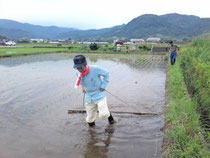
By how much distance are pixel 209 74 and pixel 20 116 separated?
424cm

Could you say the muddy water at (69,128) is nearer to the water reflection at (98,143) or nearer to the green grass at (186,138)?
the water reflection at (98,143)

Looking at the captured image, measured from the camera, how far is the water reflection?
2.81 m

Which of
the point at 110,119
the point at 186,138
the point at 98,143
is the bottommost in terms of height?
the point at 98,143

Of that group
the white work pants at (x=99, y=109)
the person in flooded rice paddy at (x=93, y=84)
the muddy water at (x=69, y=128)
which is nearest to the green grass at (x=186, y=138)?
the muddy water at (x=69, y=128)

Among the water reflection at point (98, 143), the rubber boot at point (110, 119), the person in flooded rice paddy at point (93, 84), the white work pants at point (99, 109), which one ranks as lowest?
the water reflection at point (98, 143)

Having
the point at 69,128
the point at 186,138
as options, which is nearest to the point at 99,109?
the point at 69,128

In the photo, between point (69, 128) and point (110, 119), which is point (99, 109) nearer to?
point (110, 119)

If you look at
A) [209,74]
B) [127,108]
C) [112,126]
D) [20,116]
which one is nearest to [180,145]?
[112,126]

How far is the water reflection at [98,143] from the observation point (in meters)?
2.81

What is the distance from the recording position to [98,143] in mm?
3109

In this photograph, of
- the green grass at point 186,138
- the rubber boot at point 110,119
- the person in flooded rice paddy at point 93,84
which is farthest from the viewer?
the rubber boot at point 110,119

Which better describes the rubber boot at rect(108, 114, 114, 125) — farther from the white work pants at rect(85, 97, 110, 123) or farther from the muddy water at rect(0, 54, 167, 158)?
the white work pants at rect(85, 97, 110, 123)

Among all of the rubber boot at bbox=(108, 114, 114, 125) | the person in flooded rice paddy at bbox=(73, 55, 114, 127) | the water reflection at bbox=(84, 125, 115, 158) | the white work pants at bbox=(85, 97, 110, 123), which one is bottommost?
the water reflection at bbox=(84, 125, 115, 158)

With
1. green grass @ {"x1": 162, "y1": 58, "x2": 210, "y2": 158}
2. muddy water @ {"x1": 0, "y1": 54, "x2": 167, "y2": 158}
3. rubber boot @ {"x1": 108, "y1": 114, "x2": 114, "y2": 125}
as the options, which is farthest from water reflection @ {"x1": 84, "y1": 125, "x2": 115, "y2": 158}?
green grass @ {"x1": 162, "y1": 58, "x2": 210, "y2": 158}
